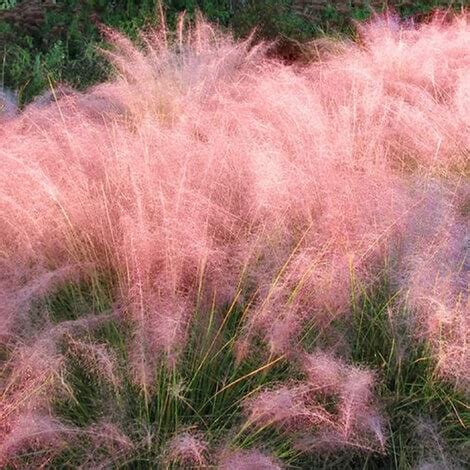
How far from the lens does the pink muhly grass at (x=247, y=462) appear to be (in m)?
2.22

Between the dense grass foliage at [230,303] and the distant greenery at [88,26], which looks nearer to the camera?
the dense grass foliage at [230,303]

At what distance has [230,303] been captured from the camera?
2814 mm

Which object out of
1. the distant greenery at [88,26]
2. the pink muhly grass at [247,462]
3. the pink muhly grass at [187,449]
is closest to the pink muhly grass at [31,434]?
the pink muhly grass at [187,449]

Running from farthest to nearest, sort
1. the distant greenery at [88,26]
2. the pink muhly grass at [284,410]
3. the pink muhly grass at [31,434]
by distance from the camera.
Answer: the distant greenery at [88,26], the pink muhly grass at [284,410], the pink muhly grass at [31,434]

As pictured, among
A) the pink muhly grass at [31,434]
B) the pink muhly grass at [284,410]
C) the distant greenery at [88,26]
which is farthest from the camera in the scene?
the distant greenery at [88,26]

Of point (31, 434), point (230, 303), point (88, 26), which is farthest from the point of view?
point (88, 26)

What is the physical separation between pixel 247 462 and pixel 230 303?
0.70 meters

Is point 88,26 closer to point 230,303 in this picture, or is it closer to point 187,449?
point 230,303

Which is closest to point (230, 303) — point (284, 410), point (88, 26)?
point (284, 410)

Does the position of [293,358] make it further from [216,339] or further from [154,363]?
[154,363]

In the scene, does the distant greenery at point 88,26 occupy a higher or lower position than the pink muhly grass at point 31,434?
lower

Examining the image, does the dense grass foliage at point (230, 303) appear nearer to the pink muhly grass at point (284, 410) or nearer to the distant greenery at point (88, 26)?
the pink muhly grass at point (284, 410)

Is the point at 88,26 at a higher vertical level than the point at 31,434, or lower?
lower

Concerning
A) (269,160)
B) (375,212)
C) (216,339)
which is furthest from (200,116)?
(216,339)
